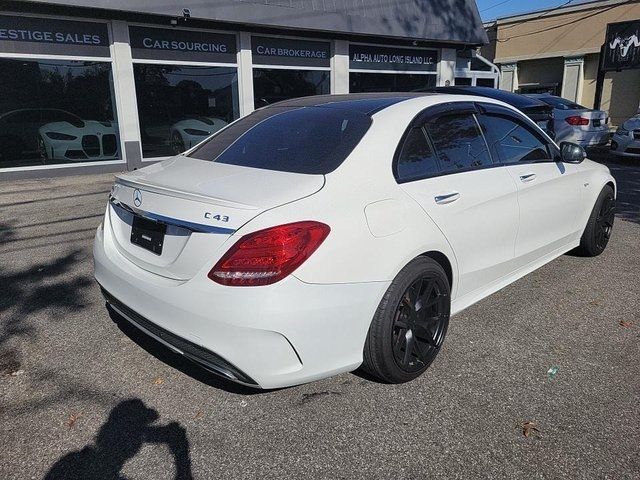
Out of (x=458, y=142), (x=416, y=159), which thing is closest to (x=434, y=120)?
(x=458, y=142)

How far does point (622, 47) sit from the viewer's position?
16.1m

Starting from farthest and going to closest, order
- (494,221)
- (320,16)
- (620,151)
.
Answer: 1. (320,16)
2. (620,151)
3. (494,221)

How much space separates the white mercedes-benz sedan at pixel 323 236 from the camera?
2311mm

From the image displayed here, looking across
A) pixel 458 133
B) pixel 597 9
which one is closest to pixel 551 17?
pixel 597 9

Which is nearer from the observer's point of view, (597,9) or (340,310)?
(340,310)

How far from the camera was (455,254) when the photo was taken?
309 cm

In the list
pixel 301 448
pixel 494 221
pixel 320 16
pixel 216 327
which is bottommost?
pixel 301 448

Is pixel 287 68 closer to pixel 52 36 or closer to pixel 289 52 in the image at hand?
pixel 289 52

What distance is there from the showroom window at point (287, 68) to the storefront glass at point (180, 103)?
71 centimetres

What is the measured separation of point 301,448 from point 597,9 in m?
28.6

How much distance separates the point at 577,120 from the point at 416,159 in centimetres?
1088

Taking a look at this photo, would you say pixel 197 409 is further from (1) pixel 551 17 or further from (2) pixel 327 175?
(1) pixel 551 17

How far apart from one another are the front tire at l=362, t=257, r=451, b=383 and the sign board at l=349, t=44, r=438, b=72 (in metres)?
12.4

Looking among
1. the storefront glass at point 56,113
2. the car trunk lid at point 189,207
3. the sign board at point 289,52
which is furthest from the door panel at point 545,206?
the sign board at point 289,52
